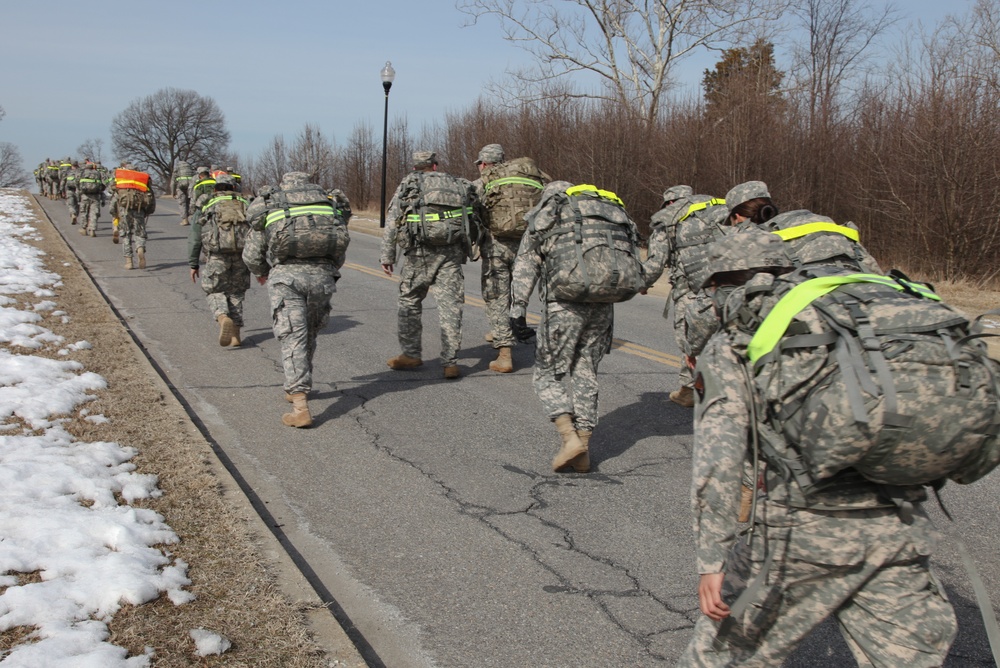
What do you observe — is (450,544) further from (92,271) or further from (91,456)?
(92,271)

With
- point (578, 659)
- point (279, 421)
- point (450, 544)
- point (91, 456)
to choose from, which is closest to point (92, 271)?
point (279, 421)

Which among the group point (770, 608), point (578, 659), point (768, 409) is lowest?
point (578, 659)

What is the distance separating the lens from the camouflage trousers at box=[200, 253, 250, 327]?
33.0 feet

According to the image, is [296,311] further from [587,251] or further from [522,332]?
[522,332]

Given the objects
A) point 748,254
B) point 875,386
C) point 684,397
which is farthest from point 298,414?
point 875,386

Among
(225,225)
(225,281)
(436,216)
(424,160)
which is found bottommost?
(225,281)

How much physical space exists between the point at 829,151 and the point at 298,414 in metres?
14.5

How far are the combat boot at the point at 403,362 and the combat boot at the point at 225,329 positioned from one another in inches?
79.4

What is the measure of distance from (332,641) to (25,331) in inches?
271

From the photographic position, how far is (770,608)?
2650 mm

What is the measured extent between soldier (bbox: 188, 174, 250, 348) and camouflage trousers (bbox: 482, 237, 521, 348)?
9.11ft

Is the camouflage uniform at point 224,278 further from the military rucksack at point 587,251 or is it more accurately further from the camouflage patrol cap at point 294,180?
the military rucksack at point 587,251

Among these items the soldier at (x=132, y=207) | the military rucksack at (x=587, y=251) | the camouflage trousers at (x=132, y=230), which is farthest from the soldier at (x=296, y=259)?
the camouflage trousers at (x=132, y=230)

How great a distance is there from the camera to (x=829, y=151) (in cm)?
1809
